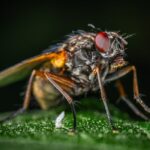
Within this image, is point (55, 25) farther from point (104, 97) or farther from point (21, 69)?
point (104, 97)

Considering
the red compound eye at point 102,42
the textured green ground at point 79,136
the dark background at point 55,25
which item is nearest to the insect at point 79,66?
the red compound eye at point 102,42

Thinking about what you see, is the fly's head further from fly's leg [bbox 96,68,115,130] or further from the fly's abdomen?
the fly's abdomen

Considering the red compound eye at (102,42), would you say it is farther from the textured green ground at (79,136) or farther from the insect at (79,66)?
the textured green ground at (79,136)

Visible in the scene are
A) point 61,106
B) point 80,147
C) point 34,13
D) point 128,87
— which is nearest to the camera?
point 80,147

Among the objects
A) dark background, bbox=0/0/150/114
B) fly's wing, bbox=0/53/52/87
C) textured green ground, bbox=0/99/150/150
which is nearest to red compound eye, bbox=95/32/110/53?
fly's wing, bbox=0/53/52/87

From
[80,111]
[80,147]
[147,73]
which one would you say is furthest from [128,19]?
[80,147]

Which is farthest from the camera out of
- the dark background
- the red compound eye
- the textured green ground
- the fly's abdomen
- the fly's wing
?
the dark background

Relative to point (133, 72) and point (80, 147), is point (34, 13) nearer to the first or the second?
point (133, 72)

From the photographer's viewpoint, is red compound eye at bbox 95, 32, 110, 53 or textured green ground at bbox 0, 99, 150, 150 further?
red compound eye at bbox 95, 32, 110, 53
